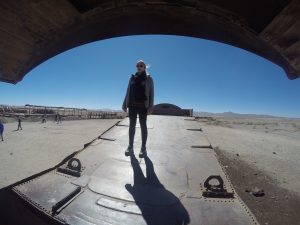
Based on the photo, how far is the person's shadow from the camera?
184cm

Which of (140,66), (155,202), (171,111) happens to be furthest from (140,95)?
(171,111)

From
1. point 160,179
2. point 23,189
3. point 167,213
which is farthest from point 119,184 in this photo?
point 23,189

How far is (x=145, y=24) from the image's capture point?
8.75ft

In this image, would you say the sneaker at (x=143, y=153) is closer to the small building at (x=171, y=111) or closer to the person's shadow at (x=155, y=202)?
the person's shadow at (x=155, y=202)

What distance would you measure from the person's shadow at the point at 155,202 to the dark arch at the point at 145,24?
169 cm

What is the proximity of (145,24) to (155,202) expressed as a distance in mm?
1852

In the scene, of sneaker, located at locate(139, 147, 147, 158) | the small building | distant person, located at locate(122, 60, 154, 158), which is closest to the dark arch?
distant person, located at locate(122, 60, 154, 158)

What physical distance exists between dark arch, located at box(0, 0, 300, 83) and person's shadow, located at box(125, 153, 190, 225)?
1691 mm

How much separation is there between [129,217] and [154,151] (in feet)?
6.02

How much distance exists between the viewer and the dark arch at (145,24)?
2086 mm

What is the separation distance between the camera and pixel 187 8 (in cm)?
229

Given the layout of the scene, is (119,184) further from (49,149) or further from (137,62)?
(49,149)

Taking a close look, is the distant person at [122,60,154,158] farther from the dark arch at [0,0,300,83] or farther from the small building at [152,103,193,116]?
the small building at [152,103,193,116]

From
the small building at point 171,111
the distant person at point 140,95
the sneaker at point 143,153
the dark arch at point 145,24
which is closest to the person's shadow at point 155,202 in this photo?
the sneaker at point 143,153
